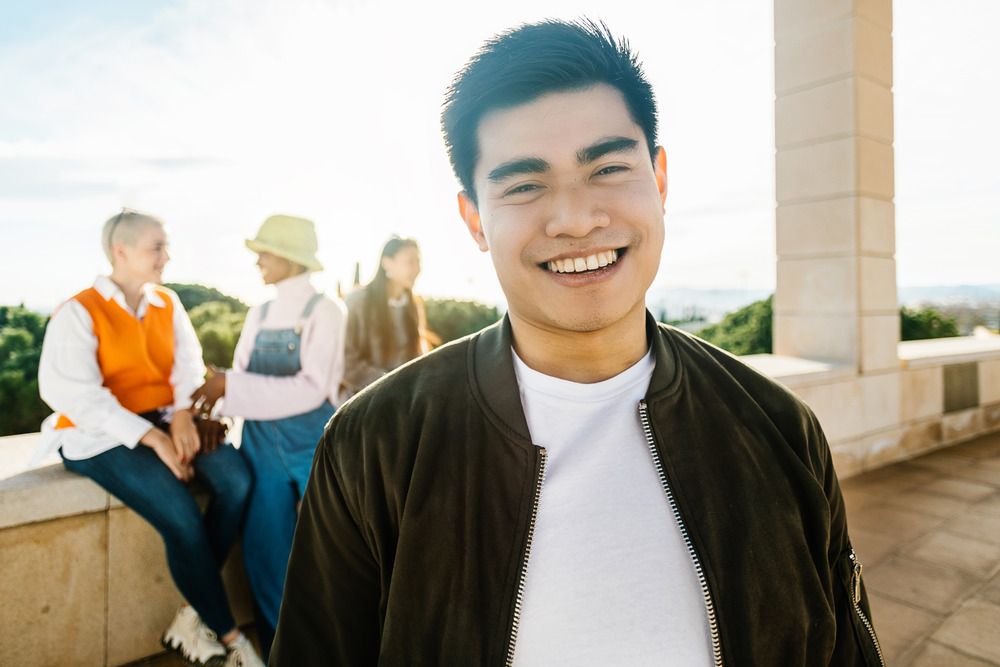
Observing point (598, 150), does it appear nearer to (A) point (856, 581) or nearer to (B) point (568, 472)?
(B) point (568, 472)

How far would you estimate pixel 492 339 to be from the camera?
1521 mm

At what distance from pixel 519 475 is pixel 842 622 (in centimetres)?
82

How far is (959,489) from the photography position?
516cm

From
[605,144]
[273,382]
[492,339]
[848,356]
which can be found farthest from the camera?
[848,356]

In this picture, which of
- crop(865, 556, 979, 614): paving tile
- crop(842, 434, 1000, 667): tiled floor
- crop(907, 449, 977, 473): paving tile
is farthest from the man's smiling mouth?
crop(907, 449, 977, 473): paving tile

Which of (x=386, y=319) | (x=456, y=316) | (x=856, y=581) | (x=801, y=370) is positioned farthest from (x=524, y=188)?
(x=456, y=316)

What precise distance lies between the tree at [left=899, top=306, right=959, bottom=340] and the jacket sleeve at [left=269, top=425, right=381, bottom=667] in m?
13.4

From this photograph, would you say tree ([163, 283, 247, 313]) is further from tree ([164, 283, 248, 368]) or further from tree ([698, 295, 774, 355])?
tree ([698, 295, 774, 355])

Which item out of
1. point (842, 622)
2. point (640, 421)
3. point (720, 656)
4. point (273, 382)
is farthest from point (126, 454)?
point (842, 622)

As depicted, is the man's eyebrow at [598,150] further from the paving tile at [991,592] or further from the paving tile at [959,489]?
the paving tile at [959,489]

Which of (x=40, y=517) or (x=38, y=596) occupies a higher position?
(x=40, y=517)

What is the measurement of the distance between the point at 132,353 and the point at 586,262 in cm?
216

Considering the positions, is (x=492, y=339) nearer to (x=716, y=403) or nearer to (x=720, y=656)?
(x=716, y=403)

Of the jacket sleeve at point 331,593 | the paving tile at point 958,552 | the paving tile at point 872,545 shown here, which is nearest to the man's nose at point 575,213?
the jacket sleeve at point 331,593
